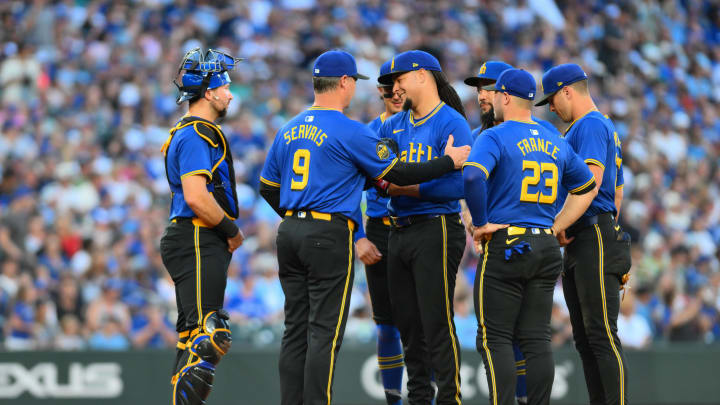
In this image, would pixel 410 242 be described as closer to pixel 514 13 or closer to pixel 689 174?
pixel 689 174

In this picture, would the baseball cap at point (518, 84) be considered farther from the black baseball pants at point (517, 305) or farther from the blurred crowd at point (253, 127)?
the blurred crowd at point (253, 127)

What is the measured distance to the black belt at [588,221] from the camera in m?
7.11

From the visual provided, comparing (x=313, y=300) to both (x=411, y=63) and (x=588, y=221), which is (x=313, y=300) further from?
(x=588, y=221)

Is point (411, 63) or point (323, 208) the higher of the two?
point (411, 63)

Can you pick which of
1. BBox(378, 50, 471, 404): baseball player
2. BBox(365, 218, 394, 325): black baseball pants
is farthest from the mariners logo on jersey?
BBox(365, 218, 394, 325): black baseball pants

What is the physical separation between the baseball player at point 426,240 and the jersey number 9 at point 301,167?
0.70 meters

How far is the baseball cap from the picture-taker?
6586mm

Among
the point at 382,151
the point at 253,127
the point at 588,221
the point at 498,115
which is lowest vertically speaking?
the point at 588,221

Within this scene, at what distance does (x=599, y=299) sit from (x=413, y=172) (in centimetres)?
170

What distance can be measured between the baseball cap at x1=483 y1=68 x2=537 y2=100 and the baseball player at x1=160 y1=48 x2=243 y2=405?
204 cm

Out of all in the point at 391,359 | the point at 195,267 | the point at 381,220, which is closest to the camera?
the point at 195,267

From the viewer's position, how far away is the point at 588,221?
7105 millimetres

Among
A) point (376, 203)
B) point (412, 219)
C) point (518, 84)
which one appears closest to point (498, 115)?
point (518, 84)

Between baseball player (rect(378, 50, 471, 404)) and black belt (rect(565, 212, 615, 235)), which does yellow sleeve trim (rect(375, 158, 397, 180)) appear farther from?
black belt (rect(565, 212, 615, 235))
